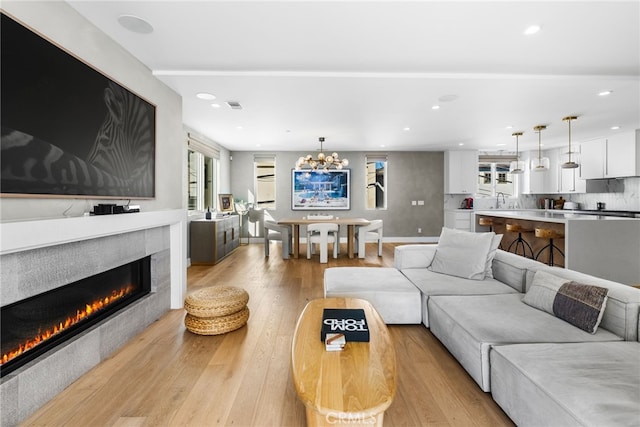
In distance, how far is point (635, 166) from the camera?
5492mm

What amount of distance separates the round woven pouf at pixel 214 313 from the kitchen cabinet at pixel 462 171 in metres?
6.71

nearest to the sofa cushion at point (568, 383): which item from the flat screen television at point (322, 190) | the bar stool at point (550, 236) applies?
the bar stool at point (550, 236)

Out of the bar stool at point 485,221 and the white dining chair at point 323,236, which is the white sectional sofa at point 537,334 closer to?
the white dining chair at point 323,236

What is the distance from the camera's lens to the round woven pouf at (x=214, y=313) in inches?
101

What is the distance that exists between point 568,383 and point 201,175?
20.5 ft

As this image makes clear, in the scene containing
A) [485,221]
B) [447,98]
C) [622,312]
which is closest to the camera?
[622,312]

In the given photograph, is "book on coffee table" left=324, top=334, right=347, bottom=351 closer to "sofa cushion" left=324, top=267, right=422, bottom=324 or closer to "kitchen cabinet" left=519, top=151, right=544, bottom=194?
"sofa cushion" left=324, top=267, right=422, bottom=324

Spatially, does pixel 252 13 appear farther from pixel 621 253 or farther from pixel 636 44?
pixel 621 253

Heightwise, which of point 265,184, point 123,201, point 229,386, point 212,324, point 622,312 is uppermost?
point 265,184

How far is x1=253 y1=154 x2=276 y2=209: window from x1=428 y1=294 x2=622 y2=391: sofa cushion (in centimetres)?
614

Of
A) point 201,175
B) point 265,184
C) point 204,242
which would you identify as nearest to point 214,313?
point 204,242

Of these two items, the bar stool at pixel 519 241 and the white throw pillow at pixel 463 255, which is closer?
the white throw pillow at pixel 463 255

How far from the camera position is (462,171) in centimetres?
773

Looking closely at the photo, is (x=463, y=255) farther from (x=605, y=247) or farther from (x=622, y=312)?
(x=605, y=247)
